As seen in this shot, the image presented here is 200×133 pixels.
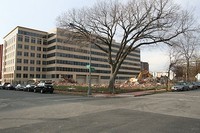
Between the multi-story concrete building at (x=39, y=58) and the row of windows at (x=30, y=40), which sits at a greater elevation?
the row of windows at (x=30, y=40)

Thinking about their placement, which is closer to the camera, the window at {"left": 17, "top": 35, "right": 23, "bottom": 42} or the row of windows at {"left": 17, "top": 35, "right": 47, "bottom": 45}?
the window at {"left": 17, "top": 35, "right": 23, "bottom": 42}

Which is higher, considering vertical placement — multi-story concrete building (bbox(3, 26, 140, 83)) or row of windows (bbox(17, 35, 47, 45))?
row of windows (bbox(17, 35, 47, 45))

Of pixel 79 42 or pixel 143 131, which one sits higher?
pixel 79 42

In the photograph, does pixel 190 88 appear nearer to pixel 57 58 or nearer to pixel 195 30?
pixel 195 30

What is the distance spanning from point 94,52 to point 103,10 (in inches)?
3225

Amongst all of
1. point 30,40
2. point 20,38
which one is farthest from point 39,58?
point 20,38

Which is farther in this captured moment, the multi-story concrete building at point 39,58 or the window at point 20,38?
the multi-story concrete building at point 39,58

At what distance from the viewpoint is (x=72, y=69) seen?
353ft

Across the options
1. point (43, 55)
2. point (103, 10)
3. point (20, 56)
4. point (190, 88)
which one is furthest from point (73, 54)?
point (103, 10)

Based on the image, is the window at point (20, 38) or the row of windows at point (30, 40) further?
the row of windows at point (30, 40)

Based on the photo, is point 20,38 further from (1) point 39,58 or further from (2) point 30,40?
(1) point 39,58

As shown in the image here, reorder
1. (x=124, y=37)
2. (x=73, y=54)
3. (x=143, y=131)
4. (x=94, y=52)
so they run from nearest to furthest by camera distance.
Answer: (x=143, y=131) → (x=124, y=37) → (x=73, y=54) → (x=94, y=52)

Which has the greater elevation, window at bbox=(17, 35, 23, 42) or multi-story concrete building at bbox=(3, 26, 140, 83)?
window at bbox=(17, 35, 23, 42)

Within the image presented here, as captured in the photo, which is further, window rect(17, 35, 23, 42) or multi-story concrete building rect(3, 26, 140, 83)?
multi-story concrete building rect(3, 26, 140, 83)
